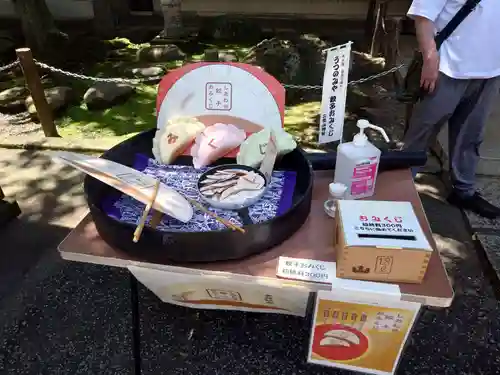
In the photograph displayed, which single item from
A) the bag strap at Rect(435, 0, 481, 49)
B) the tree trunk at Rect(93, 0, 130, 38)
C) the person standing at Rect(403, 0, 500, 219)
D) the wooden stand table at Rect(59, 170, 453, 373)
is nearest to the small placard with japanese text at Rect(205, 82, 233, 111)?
the wooden stand table at Rect(59, 170, 453, 373)

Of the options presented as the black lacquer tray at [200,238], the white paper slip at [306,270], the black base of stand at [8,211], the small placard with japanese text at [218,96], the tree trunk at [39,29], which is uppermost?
the small placard with japanese text at [218,96]

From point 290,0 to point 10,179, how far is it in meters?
6.78

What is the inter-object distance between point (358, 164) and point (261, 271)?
0.61 metres

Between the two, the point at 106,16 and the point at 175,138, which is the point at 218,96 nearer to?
the point at 175,138

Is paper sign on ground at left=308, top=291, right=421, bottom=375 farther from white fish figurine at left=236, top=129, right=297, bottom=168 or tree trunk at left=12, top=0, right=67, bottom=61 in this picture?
tree trunk at left=12, top=0, right=67, bottom=61

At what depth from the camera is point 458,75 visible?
249cm

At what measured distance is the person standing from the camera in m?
2.33

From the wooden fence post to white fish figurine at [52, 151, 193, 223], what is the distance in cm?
311

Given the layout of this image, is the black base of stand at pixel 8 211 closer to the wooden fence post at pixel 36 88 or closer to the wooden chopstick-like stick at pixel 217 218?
the wooden fence post at pixel 36 88

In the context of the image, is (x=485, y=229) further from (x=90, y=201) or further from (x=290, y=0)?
(x=290, y=0)

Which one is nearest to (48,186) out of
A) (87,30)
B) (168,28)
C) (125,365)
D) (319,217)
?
(125,365)

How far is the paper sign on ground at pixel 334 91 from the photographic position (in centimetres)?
193

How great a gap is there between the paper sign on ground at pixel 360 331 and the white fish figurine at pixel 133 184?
565mm

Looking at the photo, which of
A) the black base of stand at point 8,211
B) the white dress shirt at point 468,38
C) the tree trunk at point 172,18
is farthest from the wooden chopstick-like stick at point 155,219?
the tree trunk at point 172,18
